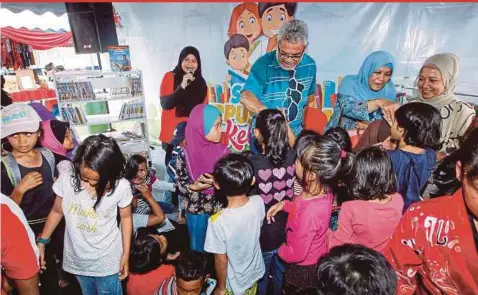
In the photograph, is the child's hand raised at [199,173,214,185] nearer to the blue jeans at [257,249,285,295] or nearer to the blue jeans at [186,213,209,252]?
the blue jeans at [186,213,209,252]

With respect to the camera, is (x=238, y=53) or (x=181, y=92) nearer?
(x=238, y=53)

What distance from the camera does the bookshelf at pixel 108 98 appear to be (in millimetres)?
4262

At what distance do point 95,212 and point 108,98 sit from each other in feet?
10.4

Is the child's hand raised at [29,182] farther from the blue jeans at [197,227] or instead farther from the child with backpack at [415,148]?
the child with backpack at [415,148]

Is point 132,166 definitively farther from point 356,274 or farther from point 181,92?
point 356,274

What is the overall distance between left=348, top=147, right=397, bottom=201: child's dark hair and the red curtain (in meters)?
6.39

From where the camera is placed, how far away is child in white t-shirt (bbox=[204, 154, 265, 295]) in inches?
65.1

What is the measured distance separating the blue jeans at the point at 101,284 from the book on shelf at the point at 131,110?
3040mm

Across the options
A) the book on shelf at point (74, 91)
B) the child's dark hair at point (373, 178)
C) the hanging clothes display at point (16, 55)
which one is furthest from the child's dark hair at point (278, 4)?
the hanging clothes display at point (16, 55)

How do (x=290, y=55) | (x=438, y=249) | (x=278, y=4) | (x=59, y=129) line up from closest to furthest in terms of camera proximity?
(x=438, y=249) < (x=59, y=129) < (x=290, y=55) < (x=278, y=4)

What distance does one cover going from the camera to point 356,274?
3.59 ft

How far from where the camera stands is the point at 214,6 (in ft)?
12.7

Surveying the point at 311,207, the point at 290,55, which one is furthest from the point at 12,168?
the point at 290,55

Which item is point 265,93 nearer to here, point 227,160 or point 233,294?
point 227,160
